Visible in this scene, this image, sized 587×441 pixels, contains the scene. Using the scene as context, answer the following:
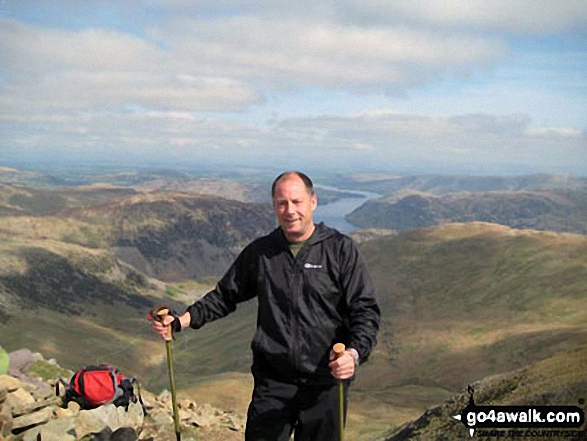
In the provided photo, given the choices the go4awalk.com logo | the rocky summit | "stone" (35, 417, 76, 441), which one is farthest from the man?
"stone" (35, 417, 76, 441)

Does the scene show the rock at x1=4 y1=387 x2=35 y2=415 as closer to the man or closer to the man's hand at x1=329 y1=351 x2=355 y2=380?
the man

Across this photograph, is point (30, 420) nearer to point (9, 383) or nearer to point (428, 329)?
point (9, 383)

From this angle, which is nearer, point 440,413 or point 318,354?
point 318,354

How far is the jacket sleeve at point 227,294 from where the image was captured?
24.2ft

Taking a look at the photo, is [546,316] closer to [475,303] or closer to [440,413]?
[475,303]

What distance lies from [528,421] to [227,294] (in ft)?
16.4

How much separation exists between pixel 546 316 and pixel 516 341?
19879 mm

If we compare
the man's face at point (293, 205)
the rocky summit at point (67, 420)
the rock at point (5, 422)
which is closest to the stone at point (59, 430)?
the rocky summit at point (67, 420)

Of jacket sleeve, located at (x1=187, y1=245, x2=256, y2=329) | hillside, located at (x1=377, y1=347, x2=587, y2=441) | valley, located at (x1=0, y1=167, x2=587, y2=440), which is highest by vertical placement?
jacket sleeve, located at (x1=187, y1=245, x2=256, y2=329)

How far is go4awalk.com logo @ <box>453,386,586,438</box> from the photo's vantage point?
23.1 feet

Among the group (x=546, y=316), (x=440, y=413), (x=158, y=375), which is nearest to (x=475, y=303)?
(x=546, y=316)

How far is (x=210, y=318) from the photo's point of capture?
742cm

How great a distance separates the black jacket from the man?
13mm

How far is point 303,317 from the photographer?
22.0 feet
